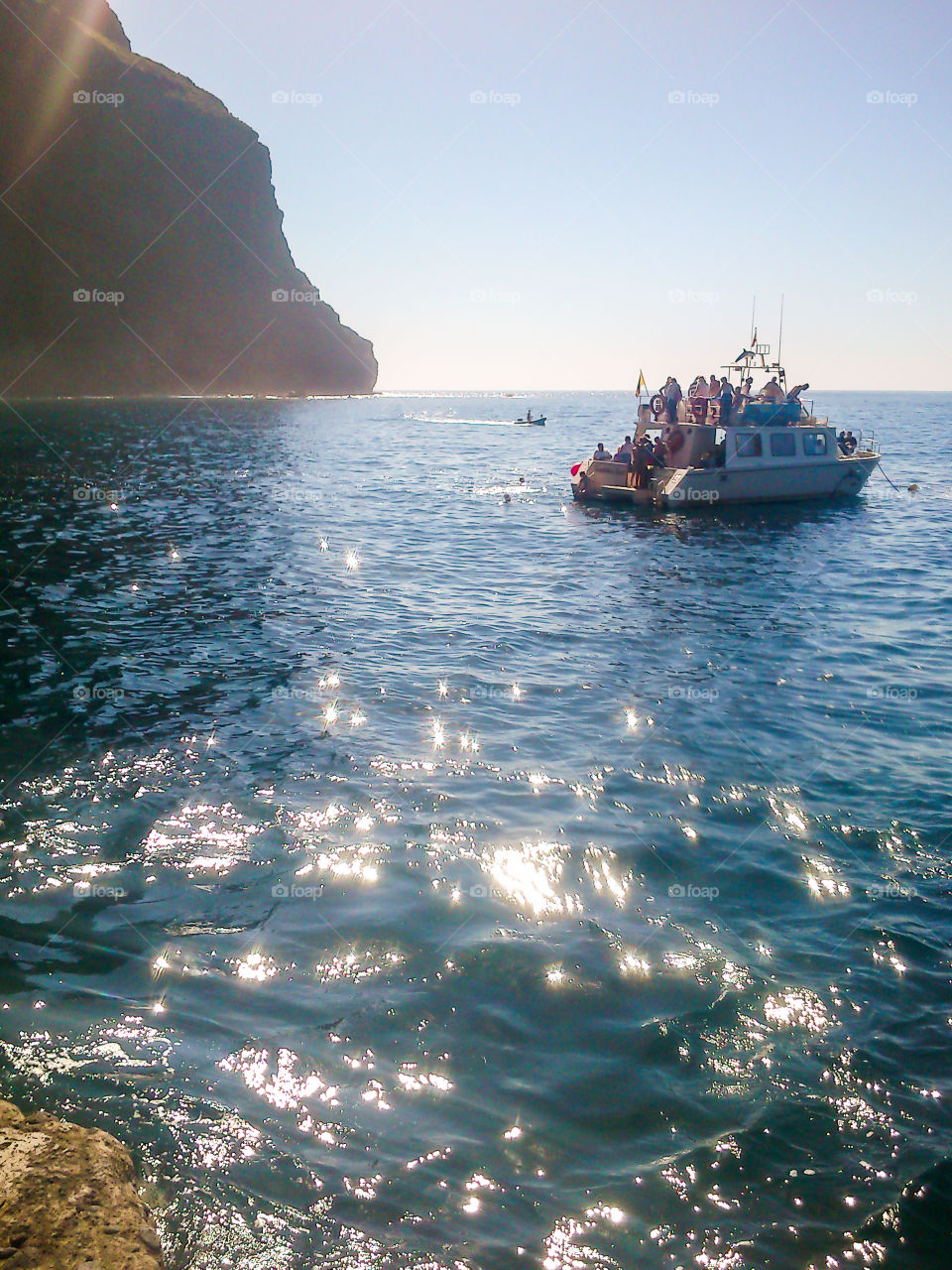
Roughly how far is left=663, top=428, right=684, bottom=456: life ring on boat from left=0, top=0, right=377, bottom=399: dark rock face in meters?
81.3

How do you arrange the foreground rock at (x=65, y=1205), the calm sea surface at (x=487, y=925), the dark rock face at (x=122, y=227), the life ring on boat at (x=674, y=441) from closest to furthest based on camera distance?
the foreground rock at (x=65, y=1205)
the calm sea surface at (x=487, y=925)
the life ring on boat at (x=674, y=441)
the dark rock face at (x=122, y=227)

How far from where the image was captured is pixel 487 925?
24.0 feet

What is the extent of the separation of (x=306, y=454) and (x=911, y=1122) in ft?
184

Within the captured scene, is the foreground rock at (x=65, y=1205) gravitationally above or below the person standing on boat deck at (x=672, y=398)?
below

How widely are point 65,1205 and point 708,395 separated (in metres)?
33.3

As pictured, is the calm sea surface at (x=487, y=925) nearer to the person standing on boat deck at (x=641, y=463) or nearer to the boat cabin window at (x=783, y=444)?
the person standing on boat deck at (x=641, y=463)

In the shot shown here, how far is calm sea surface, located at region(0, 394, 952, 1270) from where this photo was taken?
477cm

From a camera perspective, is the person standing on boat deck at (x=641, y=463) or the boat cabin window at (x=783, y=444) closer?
the boat cabin window at (x=783, y=444)

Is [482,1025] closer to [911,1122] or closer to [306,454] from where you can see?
[911,1122]

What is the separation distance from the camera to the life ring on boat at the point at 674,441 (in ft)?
106

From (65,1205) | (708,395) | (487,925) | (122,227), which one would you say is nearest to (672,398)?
(708,395)

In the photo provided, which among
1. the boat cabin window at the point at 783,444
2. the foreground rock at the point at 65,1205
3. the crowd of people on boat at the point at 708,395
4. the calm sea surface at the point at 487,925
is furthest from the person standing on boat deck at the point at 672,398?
the foreground rock at the point at 65,1205

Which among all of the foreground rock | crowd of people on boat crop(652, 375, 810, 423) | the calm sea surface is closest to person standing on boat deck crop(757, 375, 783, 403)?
crowd of people on boat crop(652, 375, 810, 423)

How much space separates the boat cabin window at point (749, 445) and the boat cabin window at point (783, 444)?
2.27ft
